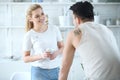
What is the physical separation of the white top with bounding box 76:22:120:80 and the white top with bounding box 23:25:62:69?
2.23ft

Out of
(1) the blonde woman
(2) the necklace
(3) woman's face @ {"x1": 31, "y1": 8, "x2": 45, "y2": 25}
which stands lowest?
(1) the blonde woman

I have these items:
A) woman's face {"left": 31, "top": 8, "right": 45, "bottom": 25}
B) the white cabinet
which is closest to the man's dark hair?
woman's face {"left": 31, "top": 8, "right": 45, "bottom": 25}

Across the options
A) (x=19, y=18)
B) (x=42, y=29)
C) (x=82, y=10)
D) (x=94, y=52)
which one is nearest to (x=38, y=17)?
(x=42, y=29)

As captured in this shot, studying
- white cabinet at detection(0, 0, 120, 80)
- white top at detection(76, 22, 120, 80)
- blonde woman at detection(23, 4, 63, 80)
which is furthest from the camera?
white cabinet at detection(0, 0, 120, 80)

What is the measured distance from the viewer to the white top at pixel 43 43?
82.5 inches

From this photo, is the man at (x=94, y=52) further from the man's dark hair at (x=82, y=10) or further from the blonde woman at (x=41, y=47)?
the blonde woman at (x=41, y=47)

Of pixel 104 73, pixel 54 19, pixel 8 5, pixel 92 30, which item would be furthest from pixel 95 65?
pixel 8 5

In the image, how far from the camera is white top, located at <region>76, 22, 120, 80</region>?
143 centimetres

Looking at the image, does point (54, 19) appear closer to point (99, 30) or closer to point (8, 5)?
point (8, 5)

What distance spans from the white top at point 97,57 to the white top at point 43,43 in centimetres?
68

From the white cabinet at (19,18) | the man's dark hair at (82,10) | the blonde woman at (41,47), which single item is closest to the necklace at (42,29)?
the blonde woman at (41,47)

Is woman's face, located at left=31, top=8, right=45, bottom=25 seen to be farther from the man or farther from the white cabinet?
the white cabinet

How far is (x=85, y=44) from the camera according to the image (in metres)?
1.44

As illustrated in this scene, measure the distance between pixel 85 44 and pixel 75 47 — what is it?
0.07 m
